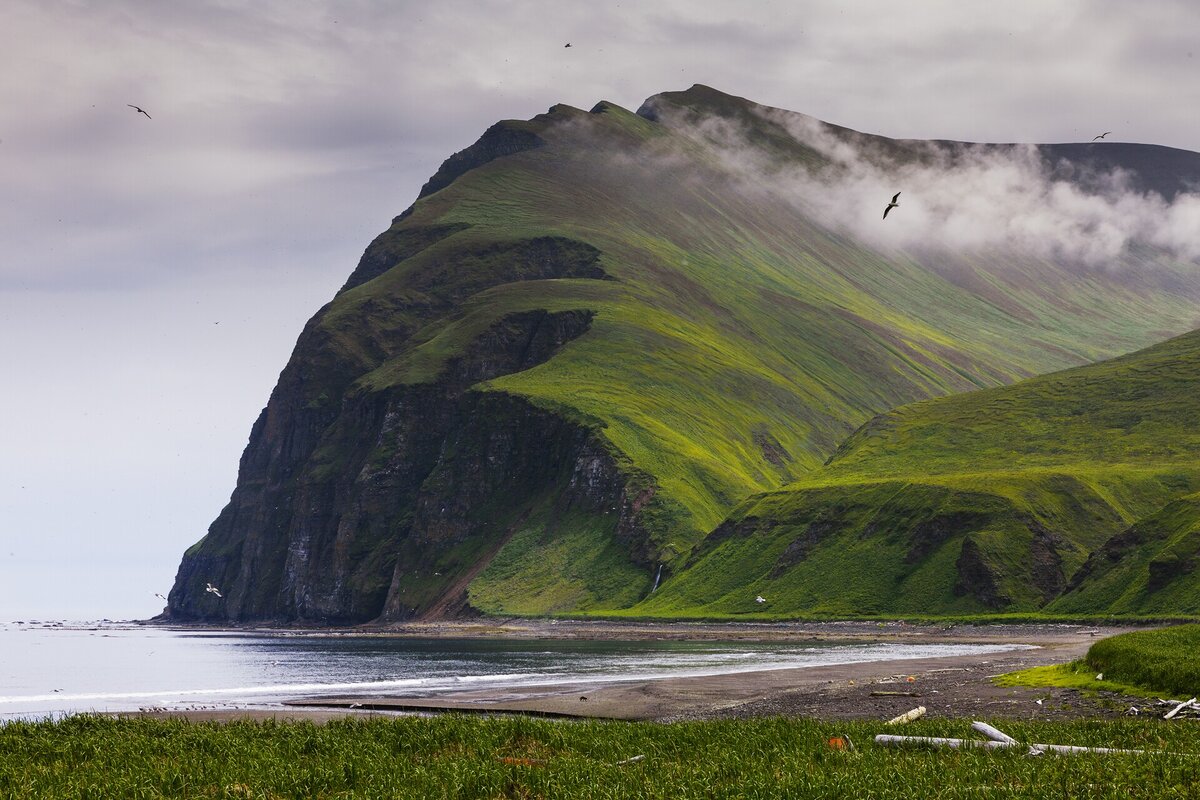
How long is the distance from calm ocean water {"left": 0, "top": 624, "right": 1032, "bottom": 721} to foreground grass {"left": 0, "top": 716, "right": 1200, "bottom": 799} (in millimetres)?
39906

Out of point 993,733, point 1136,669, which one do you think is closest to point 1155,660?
point 1136,669

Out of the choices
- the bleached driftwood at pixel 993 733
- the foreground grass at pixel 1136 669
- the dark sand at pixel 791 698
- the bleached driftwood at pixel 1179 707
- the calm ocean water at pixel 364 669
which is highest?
the bleached driftwood at pixel 993 733

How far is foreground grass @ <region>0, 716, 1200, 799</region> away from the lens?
30.9 m

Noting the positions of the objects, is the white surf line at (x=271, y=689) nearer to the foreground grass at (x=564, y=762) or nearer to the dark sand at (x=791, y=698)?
the dark sand at (x=791, y=698)


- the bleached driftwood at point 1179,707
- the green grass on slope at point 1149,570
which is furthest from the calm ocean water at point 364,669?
the bleached driftwood at point 1179,707

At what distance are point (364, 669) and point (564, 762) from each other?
9492 centimetres

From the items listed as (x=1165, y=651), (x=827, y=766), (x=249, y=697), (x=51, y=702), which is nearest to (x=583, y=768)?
(x=827, y=766)

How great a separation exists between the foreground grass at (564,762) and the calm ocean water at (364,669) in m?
39.9

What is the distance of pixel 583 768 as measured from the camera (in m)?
35.3

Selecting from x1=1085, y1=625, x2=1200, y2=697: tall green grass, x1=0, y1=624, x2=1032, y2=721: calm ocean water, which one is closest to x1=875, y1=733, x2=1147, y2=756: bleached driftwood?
x1=1085, y1=625, x2=1200, y2=697: tall green grass

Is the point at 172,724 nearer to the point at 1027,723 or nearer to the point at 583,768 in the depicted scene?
the point at 583,768

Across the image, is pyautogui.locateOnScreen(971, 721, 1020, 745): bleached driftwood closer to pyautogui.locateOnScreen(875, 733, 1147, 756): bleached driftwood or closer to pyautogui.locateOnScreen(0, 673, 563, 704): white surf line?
pyautogui.locateOnScreen(875, 733, 1147, 756): bleached driftwood

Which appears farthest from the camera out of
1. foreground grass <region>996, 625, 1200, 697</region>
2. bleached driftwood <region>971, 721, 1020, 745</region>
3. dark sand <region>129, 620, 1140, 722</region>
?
dark sand <region>129, 620, 1140, 722</region>

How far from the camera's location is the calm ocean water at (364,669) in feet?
311
